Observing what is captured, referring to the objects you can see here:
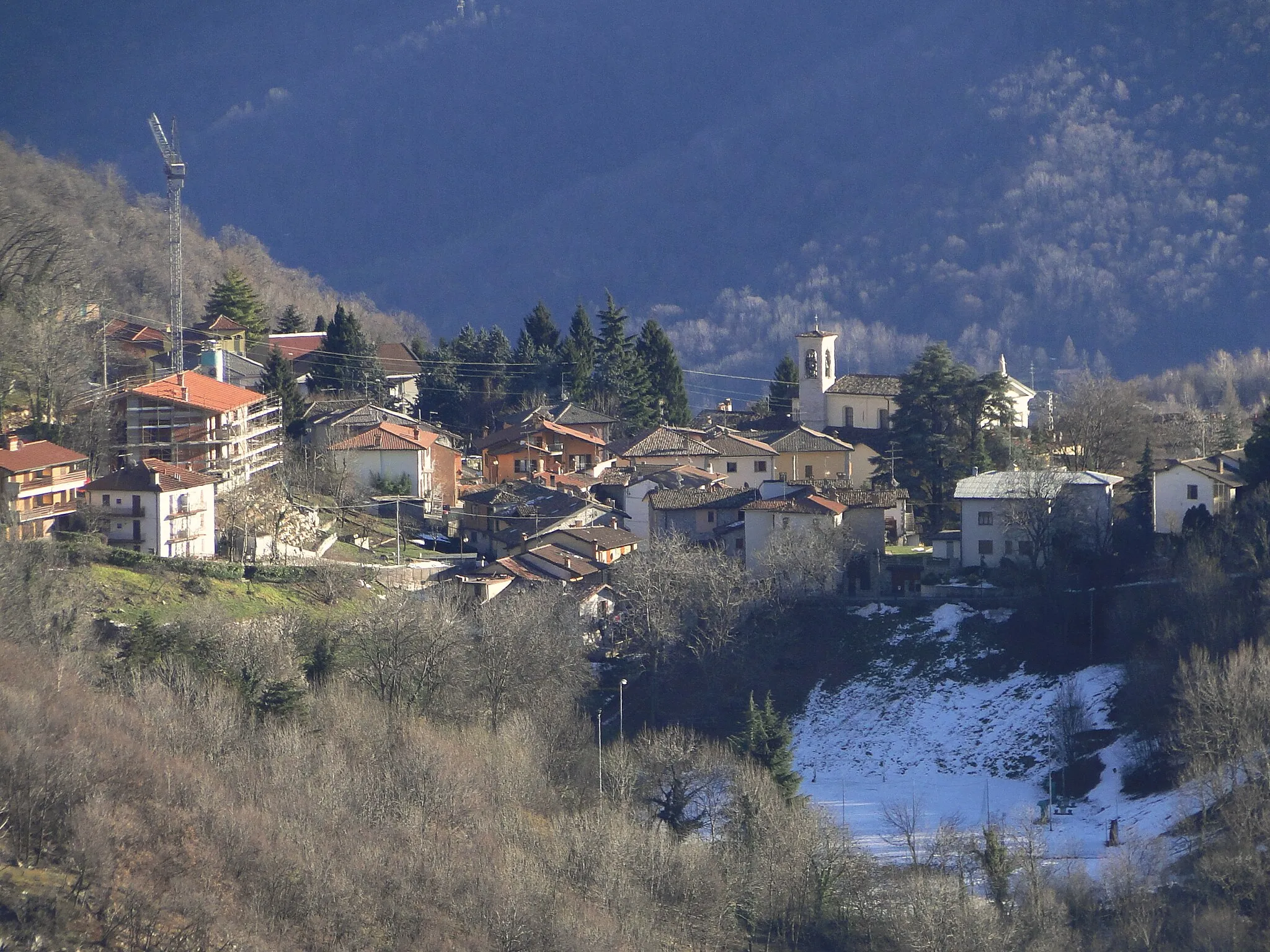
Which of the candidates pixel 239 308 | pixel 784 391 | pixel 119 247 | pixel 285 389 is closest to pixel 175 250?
pixel 239 308

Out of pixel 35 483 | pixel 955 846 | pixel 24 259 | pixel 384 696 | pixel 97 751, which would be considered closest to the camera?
pixel 97 751

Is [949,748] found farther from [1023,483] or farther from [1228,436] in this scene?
[1228,436]

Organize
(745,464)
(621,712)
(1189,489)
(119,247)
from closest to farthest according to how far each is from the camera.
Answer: (621,712)
(1189,489)
(745,464)
(119,247)

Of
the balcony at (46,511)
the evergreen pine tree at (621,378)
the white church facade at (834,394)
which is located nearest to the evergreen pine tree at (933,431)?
the white church facade at (834,394)

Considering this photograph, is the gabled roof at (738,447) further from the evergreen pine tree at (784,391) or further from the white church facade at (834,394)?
the evergreen pine tree at (784,391)

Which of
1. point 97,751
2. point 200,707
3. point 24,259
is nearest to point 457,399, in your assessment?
point 24,259

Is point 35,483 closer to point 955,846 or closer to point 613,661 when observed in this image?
point 613,661
